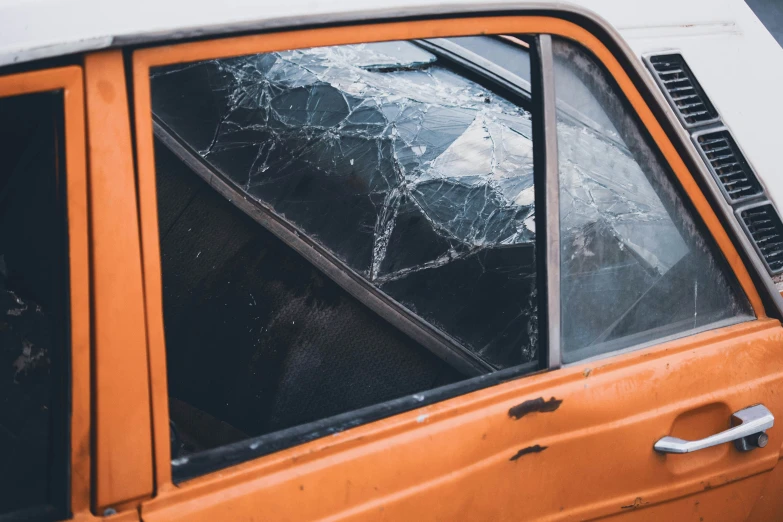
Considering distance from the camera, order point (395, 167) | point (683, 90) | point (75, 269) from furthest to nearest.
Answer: point (395, 167) → point (683, 90) → point (75, 269)

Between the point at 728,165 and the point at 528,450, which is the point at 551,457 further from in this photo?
the point at 728,165

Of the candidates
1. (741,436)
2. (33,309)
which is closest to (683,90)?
(741,436)

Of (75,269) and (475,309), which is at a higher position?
(75,269)

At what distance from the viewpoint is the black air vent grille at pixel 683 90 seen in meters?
1.54

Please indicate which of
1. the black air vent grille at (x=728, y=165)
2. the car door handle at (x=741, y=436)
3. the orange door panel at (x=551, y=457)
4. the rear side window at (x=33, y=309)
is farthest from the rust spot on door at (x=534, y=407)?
the rear side window at (x=33, y=309)

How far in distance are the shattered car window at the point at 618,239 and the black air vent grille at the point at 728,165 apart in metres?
0.13

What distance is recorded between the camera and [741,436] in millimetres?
1406

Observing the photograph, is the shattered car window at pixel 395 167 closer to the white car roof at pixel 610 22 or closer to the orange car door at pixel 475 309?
the orange car door at pixel 475 309

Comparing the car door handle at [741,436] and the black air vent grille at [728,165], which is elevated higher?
the black air vent grille at [728,165]

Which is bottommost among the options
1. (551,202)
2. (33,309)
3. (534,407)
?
(534,407)

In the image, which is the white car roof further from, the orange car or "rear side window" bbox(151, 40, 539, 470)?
"rear side window" bbox(151, 40, 539, 470)

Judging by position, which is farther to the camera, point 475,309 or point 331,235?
point 331,235

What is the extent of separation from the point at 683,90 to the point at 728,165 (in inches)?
8.0

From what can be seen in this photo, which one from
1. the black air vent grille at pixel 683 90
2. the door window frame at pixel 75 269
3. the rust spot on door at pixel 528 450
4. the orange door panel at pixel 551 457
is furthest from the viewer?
the black air vent grille at pixel 683 90
